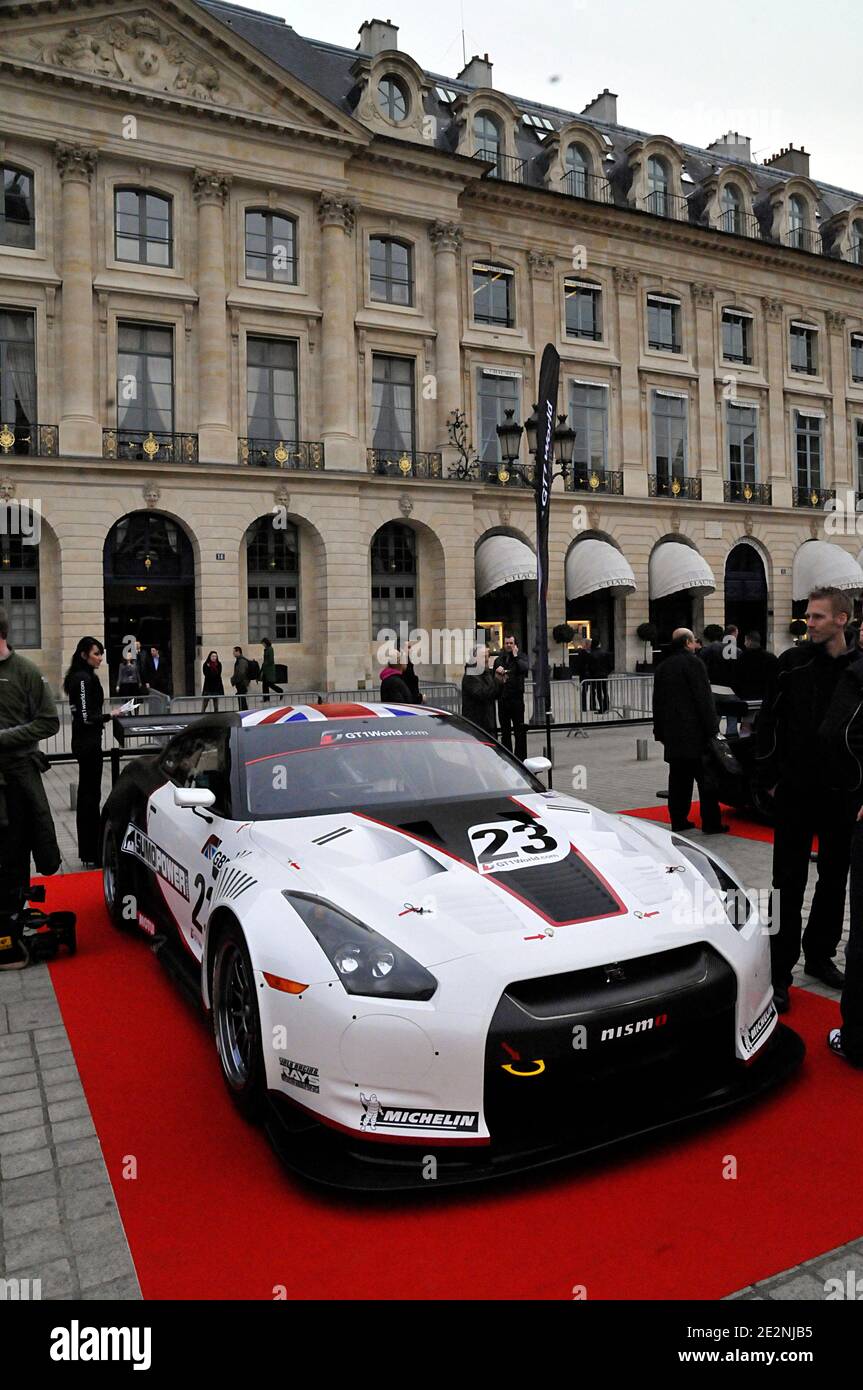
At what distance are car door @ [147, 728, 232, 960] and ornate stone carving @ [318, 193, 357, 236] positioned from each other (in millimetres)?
25765

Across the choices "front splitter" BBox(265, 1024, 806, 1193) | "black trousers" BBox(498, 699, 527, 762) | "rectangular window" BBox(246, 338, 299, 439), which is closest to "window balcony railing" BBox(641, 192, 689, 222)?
"rectangular window" BBox(246, 338, 299, 439)

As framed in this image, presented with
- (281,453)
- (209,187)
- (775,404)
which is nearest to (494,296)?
(209,187)

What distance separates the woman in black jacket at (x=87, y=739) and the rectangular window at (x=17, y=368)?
753 inches

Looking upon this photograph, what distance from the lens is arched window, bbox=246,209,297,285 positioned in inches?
1071

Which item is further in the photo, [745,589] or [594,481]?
[745,589]

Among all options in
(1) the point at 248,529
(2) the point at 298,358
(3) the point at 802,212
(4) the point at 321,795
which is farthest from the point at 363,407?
(4) the point at 321,795

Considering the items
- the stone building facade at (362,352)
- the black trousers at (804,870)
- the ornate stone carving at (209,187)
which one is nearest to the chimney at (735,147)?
the stone building facade at (362,352)

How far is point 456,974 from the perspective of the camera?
3092mm

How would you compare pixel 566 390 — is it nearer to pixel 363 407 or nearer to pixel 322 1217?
pixel 363 407

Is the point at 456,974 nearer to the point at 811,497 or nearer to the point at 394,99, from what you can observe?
the point at 394,99

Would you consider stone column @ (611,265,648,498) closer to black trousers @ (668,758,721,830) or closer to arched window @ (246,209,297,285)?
arched window @ (246,209,297,285)

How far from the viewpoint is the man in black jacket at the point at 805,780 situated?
4.78 meters

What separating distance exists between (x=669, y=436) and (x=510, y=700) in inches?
920

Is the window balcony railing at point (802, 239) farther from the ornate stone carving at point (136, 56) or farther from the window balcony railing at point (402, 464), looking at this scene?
the ornate stone carving at point (136, 56)
